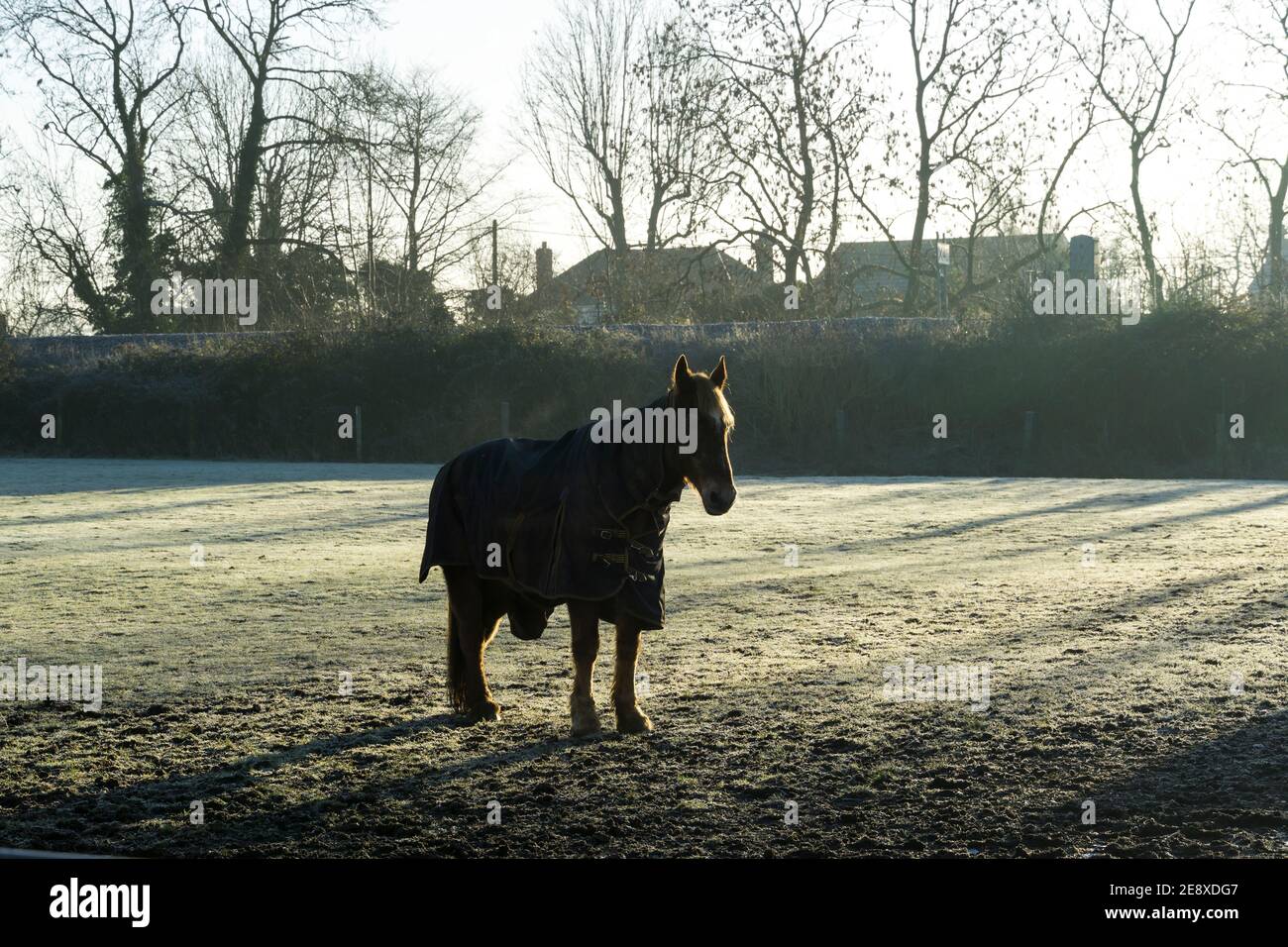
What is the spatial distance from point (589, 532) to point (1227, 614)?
5.93 m

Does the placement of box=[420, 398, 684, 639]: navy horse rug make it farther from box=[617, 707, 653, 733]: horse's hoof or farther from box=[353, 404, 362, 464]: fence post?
box=[353, 404, 362, 464]: fence post

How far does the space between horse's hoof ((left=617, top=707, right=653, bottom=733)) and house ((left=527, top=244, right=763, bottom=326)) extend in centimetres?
→ 3083

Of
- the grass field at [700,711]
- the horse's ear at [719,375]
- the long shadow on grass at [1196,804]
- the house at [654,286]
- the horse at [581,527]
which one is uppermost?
the house at [654,286]

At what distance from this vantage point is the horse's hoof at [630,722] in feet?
22.0

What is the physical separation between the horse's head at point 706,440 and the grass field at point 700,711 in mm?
1217

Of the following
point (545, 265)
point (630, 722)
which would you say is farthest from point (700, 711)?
point (545, 265)

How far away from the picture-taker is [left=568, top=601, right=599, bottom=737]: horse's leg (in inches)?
258

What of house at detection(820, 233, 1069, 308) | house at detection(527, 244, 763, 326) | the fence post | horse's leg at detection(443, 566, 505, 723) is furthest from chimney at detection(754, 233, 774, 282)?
horse's leg at detection(443, 566, 505, 723)

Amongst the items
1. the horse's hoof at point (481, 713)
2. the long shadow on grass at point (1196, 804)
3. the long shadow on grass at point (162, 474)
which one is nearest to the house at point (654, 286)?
the long shadow on grass at point (162, 474)

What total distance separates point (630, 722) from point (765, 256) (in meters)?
32.7

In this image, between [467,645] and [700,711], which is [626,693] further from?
[467,645]

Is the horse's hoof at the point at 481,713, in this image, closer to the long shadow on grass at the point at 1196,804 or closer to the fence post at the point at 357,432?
the long shadow on grass at the point at 1196,804
